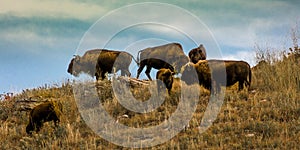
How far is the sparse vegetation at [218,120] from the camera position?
24.9 ft

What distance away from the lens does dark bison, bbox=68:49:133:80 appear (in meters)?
15.0

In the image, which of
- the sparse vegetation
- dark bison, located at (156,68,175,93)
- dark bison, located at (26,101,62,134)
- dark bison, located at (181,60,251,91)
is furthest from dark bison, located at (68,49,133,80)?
dark bison, located at (26,101,62,134)

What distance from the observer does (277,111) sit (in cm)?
905

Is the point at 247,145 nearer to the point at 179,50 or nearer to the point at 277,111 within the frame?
the point at 277,111

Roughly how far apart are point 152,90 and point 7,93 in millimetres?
6121

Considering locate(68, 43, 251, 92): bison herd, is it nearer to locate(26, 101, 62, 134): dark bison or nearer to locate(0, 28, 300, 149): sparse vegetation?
locate(0, 28, 300, 149): sparse vegetation

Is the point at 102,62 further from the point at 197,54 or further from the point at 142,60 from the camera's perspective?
the point at 197,54

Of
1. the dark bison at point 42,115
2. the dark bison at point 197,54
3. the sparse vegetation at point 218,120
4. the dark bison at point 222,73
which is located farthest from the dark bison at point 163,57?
the dark bison at point 42,115

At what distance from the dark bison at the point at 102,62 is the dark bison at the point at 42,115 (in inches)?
193

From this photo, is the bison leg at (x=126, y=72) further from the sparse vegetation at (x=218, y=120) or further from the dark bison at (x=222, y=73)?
the dark bison at (x=222, y=73)

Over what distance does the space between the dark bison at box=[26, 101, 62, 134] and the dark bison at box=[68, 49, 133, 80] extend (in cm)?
491

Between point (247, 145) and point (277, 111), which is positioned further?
point (277, 111)

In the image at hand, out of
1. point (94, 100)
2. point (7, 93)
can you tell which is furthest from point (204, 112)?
point (7, 93)

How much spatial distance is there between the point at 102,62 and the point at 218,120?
270 inches
